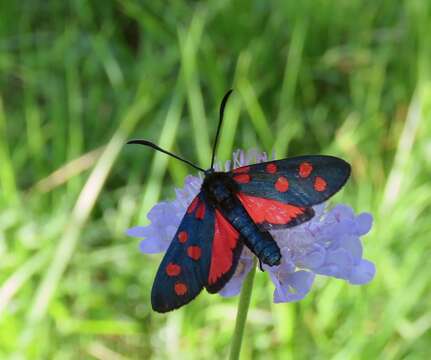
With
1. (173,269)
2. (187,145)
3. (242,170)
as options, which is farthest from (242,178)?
(187,145)

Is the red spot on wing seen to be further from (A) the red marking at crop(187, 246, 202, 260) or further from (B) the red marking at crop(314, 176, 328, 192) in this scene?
(B) the red marking at crop(314, 176, 328, 192)

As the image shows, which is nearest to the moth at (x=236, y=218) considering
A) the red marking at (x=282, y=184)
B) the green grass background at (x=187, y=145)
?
the red marking at (x=282, y=184)

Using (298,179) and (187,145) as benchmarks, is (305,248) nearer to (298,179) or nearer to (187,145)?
(298,179)

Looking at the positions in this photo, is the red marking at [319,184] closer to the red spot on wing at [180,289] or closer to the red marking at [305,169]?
the red marking at [305,169]

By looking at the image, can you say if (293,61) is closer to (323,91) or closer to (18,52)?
(323,91)

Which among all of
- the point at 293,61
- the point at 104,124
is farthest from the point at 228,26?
the point at 104,124
